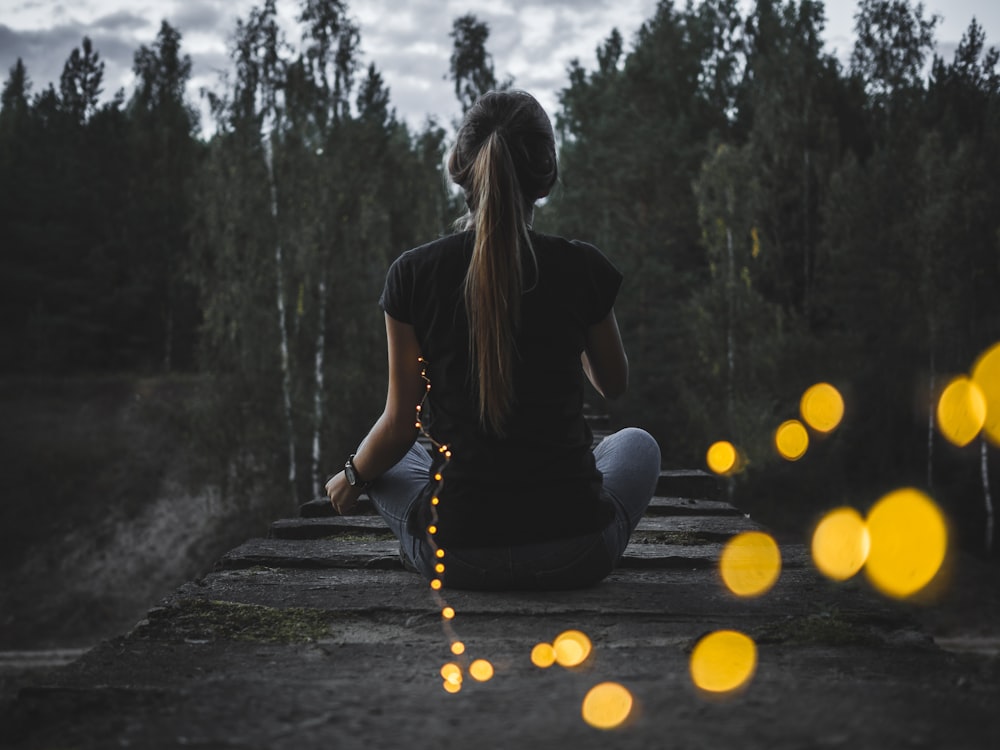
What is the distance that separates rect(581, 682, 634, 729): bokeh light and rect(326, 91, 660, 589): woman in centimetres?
88

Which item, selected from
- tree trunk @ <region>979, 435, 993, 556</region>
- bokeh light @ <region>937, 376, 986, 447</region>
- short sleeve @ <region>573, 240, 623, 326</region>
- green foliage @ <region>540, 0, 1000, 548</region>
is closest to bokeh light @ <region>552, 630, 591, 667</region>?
short sleeve @ <region>573, 240, 623, 326</region>

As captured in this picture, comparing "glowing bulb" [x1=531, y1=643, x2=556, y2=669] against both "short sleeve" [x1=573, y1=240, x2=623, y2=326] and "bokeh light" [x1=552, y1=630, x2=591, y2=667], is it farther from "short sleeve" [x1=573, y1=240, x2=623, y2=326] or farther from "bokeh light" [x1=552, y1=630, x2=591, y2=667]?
"short sleeve" [x1=573, y1=240, x2=623, y2=326]

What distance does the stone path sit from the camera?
1.33m

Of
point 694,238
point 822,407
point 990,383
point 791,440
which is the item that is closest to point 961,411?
point 990,383

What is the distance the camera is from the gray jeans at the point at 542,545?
2.44m

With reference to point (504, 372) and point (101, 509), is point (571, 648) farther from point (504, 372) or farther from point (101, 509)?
point (101, 509)

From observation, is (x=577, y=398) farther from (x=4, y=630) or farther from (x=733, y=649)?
(x=4, y=630)

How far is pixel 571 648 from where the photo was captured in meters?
1.97

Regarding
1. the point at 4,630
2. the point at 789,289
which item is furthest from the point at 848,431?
the point at 4,630

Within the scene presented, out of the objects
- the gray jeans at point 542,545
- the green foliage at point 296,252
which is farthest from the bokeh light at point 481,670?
the green foliage at point 296,252

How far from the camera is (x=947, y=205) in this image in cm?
1905

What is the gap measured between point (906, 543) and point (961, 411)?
13.1ft

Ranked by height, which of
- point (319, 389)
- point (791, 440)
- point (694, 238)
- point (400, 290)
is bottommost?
point (791, 440)

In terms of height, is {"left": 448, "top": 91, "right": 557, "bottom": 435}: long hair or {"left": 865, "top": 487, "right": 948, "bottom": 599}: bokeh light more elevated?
{"left": 448, "top": 91, "right": 557, "bottom": 435}: long hair
